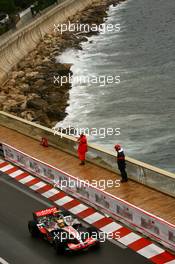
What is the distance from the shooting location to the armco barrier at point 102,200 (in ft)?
71.6

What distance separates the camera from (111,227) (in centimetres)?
2344

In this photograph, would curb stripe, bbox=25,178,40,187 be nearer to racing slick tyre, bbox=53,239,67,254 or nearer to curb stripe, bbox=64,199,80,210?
curb stripe, bbox=64,199,80,210

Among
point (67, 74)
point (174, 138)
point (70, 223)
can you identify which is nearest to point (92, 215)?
point (70, 223)

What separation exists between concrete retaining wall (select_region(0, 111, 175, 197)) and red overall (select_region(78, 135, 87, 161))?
388 mm

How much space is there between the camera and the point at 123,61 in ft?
240

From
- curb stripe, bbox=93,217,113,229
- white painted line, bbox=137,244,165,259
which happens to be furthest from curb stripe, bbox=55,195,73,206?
white painted line, bbox=137,244,165,259

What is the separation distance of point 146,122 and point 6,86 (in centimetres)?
1461

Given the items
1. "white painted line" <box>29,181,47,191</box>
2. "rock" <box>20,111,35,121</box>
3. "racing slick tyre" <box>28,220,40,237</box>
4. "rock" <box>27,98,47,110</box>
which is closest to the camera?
"racing slick tyre" <box>28,220,40,237</box>

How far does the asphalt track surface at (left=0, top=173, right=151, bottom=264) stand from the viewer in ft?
70.5

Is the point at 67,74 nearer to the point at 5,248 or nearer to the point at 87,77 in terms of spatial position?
the point at 87,77

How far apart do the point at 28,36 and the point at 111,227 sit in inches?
2091

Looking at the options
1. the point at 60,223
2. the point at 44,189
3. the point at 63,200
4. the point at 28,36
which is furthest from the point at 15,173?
the point at 28,36

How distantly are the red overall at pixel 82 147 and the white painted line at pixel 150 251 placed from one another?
6.68 m

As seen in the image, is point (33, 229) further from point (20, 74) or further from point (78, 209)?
point (20, 74)
